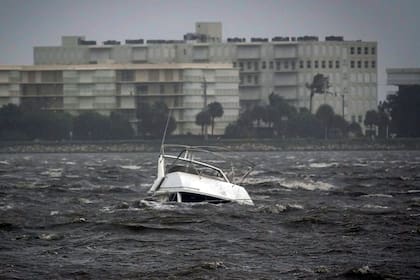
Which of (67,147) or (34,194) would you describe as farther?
(67,147)

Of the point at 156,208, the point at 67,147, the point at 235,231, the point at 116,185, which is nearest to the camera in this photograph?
the point at 235,231

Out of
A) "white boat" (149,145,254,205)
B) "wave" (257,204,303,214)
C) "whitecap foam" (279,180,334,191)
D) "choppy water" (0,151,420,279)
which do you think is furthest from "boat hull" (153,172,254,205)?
"whitecap foam" (279,180,334,191)

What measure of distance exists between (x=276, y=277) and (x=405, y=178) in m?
47.9

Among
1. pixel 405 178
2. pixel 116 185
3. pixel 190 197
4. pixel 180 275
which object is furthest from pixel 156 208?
pixel 405 178

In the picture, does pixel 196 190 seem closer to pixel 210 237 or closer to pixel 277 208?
pixel 277 208

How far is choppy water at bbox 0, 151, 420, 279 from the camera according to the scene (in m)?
34.5

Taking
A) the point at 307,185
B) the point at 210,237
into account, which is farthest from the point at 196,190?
the point at 307,185

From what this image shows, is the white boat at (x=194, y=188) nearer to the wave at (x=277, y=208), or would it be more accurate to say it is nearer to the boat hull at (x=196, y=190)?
the boat hull at (x=196, y=190)

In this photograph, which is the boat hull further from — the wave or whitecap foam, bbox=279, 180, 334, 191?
whitecap foam, bbox=279, 180, 334, 191

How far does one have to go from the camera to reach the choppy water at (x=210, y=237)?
113 feet

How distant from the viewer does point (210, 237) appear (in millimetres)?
41312

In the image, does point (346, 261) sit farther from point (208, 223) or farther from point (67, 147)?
point (67, 147)

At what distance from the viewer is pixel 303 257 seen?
36719 mm

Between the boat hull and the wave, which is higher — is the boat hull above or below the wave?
above
